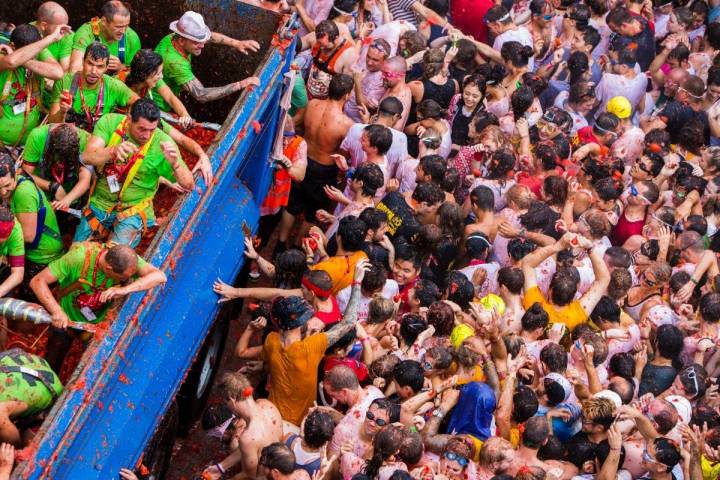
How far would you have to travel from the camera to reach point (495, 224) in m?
8.31

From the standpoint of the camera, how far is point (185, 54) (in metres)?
7.91

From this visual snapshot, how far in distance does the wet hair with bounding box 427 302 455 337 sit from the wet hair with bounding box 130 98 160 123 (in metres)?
2.17

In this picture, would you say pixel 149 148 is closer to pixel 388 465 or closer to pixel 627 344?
pixel 388 465

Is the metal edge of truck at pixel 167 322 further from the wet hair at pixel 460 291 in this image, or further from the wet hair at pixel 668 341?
the wet hair at pixel 668 341

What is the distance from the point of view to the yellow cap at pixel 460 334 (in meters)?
7.21

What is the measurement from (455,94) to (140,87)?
330cm

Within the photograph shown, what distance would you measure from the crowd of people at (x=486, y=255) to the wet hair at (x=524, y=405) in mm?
14

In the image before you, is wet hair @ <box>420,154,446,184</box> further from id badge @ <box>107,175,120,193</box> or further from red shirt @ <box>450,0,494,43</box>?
red shirt @ <box>450,0,494,43</box>

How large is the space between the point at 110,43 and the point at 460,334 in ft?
10.6

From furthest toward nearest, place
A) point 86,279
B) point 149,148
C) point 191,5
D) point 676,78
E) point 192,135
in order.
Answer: point 676,78, point 191,5, point 192,135, point 149,148, point 86,279

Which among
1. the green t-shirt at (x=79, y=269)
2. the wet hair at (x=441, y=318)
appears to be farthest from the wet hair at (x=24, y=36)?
the wet hair at (x=441, y=318)

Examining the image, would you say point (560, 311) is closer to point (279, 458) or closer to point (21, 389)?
point (279, 458)

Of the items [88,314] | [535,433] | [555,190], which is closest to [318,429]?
[535,433]

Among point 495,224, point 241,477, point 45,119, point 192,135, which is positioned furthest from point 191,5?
point 241,477
